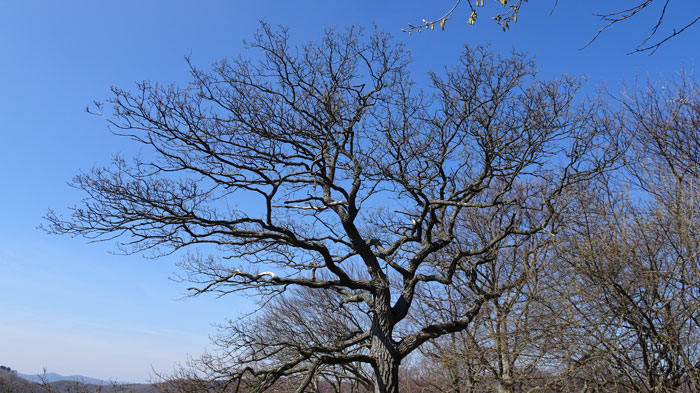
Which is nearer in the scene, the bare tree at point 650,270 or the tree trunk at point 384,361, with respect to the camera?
the bare tree at point 650,270

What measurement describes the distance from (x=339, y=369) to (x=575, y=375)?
504 inches

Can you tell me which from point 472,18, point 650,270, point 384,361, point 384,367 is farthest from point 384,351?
point 472,18

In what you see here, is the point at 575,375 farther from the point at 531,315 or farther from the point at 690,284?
the point at 690,284

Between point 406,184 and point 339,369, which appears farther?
point 339,369

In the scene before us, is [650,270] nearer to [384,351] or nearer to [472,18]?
[472,18]

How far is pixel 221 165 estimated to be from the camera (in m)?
8.78

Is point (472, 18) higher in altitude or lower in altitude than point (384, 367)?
higher

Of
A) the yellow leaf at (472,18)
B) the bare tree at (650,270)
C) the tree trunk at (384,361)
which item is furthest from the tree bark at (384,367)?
the yellow leaf at (472,18)

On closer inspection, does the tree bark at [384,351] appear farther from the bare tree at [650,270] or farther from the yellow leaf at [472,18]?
the yellow leaf at [472,18]

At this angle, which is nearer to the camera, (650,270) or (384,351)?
(650,270)

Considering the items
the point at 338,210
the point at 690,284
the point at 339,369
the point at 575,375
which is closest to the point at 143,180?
the point at 338,210

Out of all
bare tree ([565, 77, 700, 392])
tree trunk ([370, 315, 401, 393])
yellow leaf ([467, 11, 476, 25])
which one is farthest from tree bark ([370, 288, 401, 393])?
yellow leaf ([467, 11, 476, 25])

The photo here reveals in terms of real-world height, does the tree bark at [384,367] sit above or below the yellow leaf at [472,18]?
below

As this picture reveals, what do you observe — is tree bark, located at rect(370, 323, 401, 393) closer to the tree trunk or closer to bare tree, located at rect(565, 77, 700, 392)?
the tree trunk
